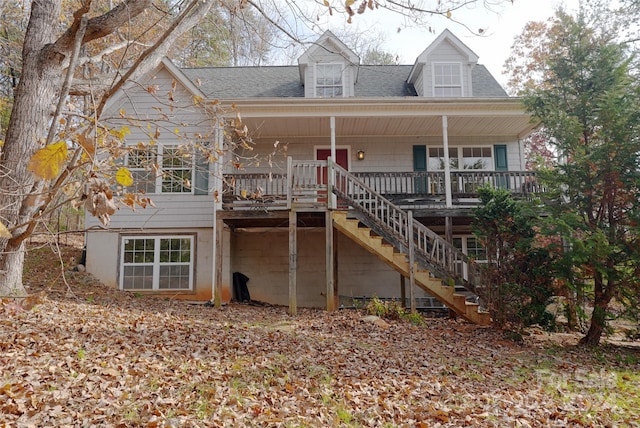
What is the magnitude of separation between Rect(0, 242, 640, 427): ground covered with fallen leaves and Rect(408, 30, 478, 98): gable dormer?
7.68 meters

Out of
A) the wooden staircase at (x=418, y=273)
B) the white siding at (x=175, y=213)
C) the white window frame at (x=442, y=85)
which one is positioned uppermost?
the white window frame at (x=442, y=85)

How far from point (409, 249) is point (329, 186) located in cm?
237

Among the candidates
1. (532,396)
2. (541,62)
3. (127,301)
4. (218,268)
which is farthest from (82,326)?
(541,62)

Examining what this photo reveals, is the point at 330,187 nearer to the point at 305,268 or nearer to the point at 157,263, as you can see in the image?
the point at 305,268

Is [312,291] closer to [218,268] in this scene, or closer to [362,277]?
[362,277]

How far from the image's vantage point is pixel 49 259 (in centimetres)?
1398

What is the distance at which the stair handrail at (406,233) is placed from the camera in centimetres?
925

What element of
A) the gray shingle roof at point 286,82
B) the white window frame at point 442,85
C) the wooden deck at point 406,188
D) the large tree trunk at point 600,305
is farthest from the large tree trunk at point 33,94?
the white window frame at point 442,85

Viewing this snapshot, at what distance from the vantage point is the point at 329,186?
10.4m

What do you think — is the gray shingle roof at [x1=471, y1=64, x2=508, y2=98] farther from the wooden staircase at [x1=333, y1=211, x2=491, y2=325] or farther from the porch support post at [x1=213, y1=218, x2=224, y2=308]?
the porch support post at [x1=213, y1=218, x2=224, y2=308]

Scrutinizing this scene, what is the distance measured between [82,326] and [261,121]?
7.75 meters

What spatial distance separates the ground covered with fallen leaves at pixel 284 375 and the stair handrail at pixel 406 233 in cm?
145

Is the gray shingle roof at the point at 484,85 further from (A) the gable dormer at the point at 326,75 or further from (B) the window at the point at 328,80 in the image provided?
(B) the window at the point at 328,80

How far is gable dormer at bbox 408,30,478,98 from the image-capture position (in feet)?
43.3
